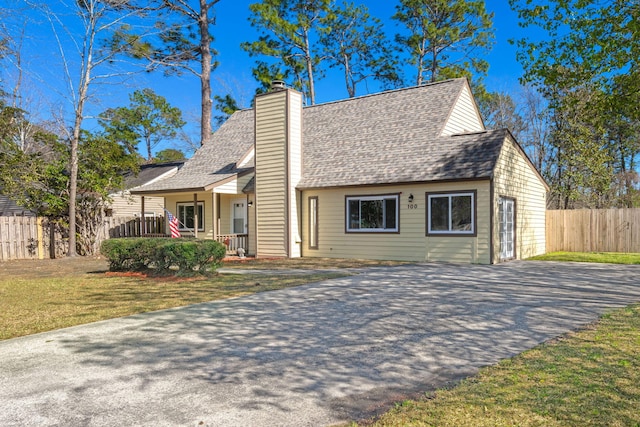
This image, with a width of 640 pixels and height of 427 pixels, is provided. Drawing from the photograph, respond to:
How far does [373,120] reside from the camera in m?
19.6

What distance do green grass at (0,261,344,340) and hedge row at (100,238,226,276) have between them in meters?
0.43

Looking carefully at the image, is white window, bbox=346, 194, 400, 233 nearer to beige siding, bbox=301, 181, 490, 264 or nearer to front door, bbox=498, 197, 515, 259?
beige siding, bbox=301, 181, 490, 264

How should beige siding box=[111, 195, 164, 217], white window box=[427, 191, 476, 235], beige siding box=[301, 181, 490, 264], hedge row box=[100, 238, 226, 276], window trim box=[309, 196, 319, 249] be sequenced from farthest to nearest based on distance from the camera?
beige siding box=[111, 195, 164, 217] < window trim box=[309, 196, 319, 249] < white window box=[427, 191, 476, 235] < beige siding box=[301, 181, 490, 264] < hedge row box=[100, 238, 226, 276]

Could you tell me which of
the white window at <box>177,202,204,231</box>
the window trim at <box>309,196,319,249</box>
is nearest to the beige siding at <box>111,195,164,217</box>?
the white window at <box>177,202,204,231</box>

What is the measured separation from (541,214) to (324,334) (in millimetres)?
15702

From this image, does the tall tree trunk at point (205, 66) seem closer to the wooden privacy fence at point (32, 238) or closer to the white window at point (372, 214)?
the wooden privacy fence at point (32, 238)

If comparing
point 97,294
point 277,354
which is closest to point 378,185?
point 97,294

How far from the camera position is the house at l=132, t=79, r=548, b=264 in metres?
14.8

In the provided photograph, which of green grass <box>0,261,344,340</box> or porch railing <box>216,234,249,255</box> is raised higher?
porch railing <box>216,234,249,255</box>

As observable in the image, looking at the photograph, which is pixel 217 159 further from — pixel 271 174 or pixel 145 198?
pixel 145 198

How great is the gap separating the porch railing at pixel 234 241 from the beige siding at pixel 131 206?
1115 cm

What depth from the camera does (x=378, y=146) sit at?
17.9 meters

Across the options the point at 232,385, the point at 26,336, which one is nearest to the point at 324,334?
the point at 232,385

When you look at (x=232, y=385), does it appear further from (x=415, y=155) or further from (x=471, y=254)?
(x=415, y=155)
